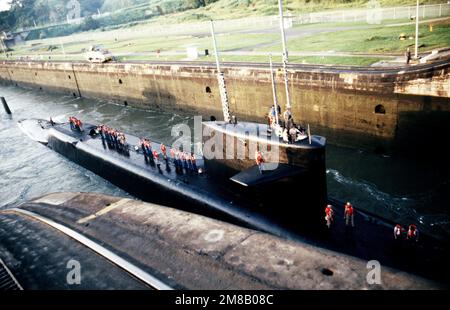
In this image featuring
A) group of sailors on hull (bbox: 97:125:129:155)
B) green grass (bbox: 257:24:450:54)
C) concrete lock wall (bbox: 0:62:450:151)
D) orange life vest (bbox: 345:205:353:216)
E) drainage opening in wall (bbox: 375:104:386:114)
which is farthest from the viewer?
green grass (bbox: 257:24:450:54)

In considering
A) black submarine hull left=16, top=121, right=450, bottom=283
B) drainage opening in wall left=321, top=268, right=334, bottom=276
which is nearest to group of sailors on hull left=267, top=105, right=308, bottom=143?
black submarine hull left=16, top=121, right=450, bottom=283

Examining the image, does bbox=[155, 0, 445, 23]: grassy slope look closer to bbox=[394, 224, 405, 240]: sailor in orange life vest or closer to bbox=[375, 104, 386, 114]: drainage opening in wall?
bbox=[375, 104, 386, 114]: drainage opening in wall

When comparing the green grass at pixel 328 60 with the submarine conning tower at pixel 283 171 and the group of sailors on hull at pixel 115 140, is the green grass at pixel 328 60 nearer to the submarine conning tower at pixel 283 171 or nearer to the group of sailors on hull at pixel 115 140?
the group of sailors on hull at pixel 115 140

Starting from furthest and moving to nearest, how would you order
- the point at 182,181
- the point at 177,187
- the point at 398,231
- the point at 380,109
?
the point at 380,109 → the point at 182,181 → the point at 177,187 → the point at 398,231

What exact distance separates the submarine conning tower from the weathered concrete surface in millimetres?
1373

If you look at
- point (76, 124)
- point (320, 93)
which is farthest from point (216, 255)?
point (76, 124)

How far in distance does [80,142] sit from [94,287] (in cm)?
1612

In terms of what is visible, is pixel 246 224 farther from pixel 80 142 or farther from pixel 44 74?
pixel 44 74

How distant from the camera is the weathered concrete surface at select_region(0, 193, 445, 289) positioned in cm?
725

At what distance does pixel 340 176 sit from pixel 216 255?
1275 centimetres

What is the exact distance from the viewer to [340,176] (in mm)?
19594

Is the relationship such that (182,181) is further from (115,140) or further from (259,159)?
(115,140)
